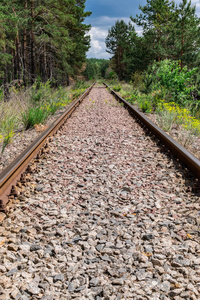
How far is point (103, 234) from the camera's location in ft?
7.83

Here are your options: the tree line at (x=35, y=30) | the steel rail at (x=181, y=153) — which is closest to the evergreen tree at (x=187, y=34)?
the tree line at (x=35, y=30)

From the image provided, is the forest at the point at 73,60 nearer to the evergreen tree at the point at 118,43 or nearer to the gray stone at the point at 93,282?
the gray stone at the point at 93,282

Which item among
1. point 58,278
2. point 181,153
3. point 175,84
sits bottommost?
point 58,278

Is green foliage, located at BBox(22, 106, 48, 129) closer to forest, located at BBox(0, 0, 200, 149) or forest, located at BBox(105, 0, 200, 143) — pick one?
forest, located at BBox(0, 0, 200, 149)

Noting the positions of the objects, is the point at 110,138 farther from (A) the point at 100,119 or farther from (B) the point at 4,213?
(B) the point at 4,213

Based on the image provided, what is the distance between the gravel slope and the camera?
5.90 feet

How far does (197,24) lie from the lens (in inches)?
894

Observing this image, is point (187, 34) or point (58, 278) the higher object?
point (187, 34)

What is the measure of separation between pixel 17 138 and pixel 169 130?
3.48 meters

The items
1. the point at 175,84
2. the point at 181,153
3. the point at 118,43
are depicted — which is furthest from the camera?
the point at 118,43

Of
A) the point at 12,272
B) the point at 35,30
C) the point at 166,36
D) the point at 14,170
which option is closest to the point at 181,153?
the point at 14,170

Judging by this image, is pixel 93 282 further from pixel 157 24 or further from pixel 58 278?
pixel 157 24

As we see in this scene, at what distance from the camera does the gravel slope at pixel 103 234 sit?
5.90 feet

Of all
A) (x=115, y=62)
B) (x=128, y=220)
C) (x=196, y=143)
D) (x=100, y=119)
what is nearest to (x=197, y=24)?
(x=100, y=119)
